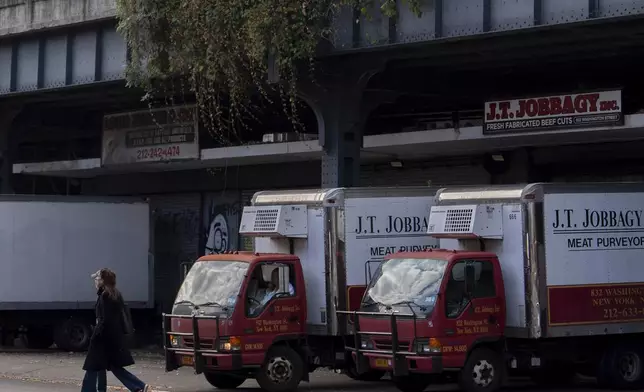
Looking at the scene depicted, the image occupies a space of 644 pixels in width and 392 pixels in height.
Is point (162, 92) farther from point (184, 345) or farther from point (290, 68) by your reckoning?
point (184, 345)

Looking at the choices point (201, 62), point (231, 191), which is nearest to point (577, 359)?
point (201, 62)

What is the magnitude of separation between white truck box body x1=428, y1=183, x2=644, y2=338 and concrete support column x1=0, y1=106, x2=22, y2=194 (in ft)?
50.2

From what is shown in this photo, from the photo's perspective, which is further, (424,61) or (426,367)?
(424,61)

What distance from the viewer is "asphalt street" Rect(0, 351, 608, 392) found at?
1791 cm

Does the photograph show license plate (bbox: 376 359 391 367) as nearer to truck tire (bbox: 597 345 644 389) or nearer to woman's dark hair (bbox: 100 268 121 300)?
truck tire (bbox: 597 345 644 389)

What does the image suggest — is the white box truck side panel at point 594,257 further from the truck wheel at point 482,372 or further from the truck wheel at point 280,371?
the truck wheel at point 280,371

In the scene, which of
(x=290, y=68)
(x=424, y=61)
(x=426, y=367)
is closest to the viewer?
(x=426, y=367)

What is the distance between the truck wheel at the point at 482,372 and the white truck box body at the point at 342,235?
7.55 feet

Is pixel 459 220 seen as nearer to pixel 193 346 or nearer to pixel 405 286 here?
pixel 405 286

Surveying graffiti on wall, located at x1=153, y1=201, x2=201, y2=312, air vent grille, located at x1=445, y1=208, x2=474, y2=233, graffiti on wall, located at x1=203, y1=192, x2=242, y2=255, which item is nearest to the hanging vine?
air vent grille, located at x1=445, y1=208, x2=474, y2=233

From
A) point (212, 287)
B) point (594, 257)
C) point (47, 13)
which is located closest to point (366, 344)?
point (212, 287)

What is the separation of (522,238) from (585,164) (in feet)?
32.8

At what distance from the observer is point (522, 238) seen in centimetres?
1617

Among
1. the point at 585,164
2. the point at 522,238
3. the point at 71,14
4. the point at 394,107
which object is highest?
the point at 71,14
